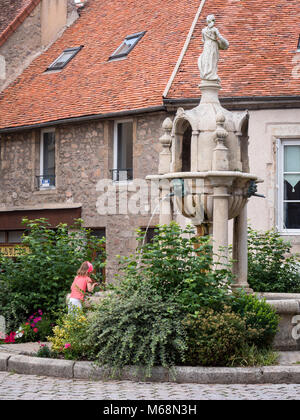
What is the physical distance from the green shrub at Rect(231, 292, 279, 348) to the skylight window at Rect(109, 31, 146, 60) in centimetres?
1243

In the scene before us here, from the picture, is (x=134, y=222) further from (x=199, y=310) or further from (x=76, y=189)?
(x=199, y=310)

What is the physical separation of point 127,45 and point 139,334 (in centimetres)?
1386

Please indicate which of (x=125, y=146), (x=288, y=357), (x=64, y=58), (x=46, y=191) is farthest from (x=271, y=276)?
(x=64, y=58)

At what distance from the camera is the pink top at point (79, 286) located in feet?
36.4

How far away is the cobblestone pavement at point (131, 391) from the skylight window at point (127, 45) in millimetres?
13568

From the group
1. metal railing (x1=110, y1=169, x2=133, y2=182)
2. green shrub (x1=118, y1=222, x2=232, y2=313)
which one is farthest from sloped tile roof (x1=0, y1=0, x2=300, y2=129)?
green shrub (x1=118, y1=222, x2=232, y2=313)

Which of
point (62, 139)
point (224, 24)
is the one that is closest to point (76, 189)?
point (62, 139)

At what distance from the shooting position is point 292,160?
1761cm

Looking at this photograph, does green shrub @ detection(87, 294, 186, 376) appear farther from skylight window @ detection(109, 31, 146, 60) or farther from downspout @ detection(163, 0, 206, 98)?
skylight window @ detection(109, 31, 146, 60)

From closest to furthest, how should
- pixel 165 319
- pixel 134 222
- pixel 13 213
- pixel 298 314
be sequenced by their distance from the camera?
1. pixel 165 319
2. pixel 298 314
3. pixel 134 222
4. pixel 13 213

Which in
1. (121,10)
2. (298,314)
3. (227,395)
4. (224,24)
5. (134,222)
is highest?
(121,10)

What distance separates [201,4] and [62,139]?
4701 mm

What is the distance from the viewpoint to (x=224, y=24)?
19172mm

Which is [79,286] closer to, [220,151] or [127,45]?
[220,151]
